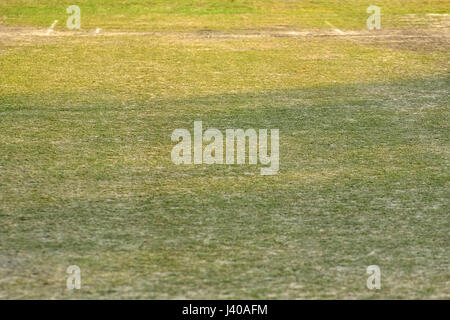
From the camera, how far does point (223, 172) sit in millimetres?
3326

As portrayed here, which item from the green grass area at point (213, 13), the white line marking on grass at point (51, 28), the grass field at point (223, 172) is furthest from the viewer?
the green grass area at point (213, 13)

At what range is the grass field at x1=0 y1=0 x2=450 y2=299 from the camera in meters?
2.36

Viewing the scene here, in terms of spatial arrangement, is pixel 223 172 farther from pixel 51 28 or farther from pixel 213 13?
pixel 213 13

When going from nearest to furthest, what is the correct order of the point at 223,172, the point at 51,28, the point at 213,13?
the point at 223,172, the point at 51,28, the point at 213,13

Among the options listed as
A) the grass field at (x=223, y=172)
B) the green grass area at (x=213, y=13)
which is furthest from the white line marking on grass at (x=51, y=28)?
the grass field at (x=223, y=172)

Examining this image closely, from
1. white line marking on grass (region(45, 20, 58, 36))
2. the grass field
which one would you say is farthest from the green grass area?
the grass field

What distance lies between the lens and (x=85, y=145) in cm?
367

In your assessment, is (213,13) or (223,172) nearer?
(223,172)

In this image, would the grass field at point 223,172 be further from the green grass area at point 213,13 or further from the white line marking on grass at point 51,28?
the green grass area at point 213,13

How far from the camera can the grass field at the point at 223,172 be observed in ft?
7.75

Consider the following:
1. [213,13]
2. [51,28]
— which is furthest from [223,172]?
[213,13]

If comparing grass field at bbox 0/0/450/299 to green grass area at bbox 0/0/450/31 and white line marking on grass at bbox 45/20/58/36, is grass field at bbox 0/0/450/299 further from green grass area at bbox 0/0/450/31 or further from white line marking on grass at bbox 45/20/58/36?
green grass area at bbox 0/0/450/31

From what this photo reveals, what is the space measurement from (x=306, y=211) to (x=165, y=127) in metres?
1.33

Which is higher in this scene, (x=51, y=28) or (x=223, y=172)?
(x=51, y=28)
